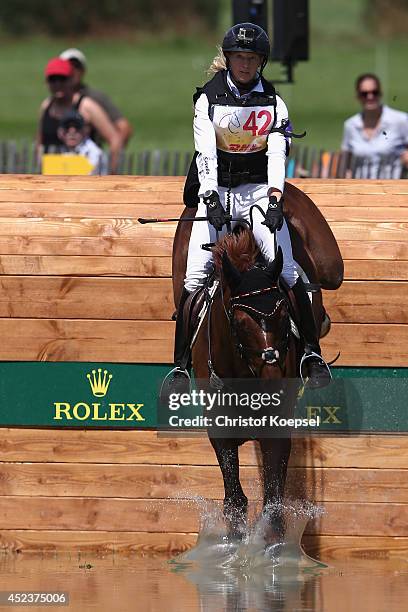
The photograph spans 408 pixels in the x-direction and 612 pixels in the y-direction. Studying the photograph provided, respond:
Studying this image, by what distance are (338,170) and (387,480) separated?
595 centimetres

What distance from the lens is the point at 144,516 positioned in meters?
8.79

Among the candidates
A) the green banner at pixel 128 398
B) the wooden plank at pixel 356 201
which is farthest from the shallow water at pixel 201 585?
the wooden plank at pixel 356 201

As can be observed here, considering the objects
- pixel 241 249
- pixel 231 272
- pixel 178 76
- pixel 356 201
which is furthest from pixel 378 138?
pixel 178 76

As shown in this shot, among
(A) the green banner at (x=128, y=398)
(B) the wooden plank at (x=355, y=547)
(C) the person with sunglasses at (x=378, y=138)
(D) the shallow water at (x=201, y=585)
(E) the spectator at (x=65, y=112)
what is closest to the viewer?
(D) the shallow water at (x=201, y=585)

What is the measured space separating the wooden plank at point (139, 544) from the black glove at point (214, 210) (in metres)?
2.00

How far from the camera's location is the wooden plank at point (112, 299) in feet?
28.8

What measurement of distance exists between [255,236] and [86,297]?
1.27 metres

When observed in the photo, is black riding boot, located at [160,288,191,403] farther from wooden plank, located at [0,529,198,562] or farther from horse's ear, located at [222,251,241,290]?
wooden plank, located at [0,529,198,562]

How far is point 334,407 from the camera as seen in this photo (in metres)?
8.77

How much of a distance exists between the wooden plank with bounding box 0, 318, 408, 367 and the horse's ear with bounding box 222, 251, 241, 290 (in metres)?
1.20

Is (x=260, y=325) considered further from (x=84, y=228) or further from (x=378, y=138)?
(x=378, y=138)

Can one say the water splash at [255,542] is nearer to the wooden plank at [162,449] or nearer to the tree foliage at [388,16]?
the wooden plank at [162,449]

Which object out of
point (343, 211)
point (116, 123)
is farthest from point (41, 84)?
point (343, 211)

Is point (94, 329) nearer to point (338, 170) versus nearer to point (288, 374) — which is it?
point (288, 374)
